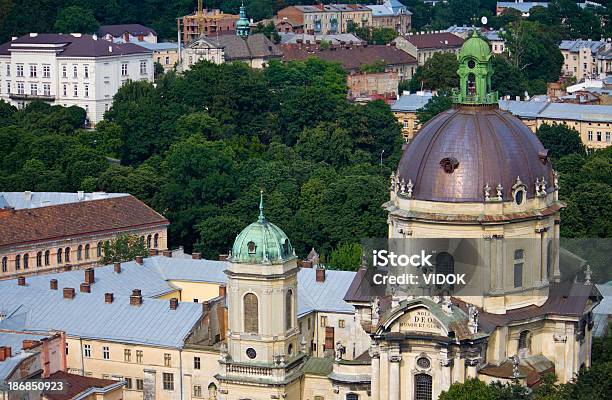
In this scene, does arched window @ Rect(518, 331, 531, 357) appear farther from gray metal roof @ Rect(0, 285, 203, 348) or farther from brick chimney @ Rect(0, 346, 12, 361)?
brick chimney @ Rect(0, 346, 12, 361)

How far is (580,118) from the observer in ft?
537

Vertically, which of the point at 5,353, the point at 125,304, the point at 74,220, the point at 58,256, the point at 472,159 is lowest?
the point at 58,256

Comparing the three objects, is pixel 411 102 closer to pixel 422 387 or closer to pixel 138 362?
pixel 138 362

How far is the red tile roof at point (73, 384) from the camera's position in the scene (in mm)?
85438

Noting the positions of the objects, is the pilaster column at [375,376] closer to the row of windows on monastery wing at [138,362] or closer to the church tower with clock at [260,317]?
the church tower with clock at [260,317]

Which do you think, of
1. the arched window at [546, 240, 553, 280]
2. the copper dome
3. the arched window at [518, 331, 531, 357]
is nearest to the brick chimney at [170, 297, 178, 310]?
the copper dome

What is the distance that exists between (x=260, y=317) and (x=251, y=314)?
1.75 ft

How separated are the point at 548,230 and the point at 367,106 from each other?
81.1m

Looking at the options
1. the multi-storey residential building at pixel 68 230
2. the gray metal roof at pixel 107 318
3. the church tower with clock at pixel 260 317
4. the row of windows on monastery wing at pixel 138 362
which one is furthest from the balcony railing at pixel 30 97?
the church tower with clock at pixel 260 317

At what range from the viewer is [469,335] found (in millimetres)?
78750

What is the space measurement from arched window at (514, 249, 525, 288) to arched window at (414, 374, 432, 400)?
4.96 metres

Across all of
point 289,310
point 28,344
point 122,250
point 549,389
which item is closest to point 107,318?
point 28,344

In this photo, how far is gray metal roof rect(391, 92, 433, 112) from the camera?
17088 centimetres

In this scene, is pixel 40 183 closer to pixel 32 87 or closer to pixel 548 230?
pixel 32 87
